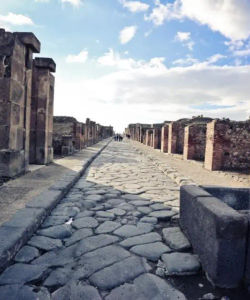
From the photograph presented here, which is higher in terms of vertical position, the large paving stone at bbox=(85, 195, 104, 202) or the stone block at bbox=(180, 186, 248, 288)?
the stone block at bbox=(180, 186, 248, 288)

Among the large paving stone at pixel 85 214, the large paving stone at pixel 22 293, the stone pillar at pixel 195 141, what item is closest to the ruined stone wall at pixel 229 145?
the stone pillar at pixel 195 141

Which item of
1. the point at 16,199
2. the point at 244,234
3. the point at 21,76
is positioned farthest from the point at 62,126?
the point at 244,234

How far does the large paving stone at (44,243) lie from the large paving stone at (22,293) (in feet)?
2.27

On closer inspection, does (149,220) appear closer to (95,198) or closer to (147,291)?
(95,198)

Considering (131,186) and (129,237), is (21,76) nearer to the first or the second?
(131,186)

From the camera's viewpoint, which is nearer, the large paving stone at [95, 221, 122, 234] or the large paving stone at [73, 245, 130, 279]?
the large paving stone at [73, 245, 130, 279]

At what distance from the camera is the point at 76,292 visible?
189 cm

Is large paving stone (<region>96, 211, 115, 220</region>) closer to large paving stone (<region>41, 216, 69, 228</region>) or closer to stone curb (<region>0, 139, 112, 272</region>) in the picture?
large paving stone (<region>41, 216, 69, 228</region>)

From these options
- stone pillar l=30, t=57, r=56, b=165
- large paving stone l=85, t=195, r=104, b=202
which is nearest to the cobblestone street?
large paving stone l=85, t=195, r=104, b=202

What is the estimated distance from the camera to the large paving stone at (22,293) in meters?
1.81

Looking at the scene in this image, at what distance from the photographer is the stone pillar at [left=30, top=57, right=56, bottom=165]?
8.05m

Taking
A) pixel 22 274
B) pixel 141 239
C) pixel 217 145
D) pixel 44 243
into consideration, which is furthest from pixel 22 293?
pixel 217 145

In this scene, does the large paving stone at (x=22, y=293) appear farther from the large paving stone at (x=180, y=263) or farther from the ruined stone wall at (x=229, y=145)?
the ruined stone wall at (x=229, y=145)

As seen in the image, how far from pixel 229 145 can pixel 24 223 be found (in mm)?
7751
